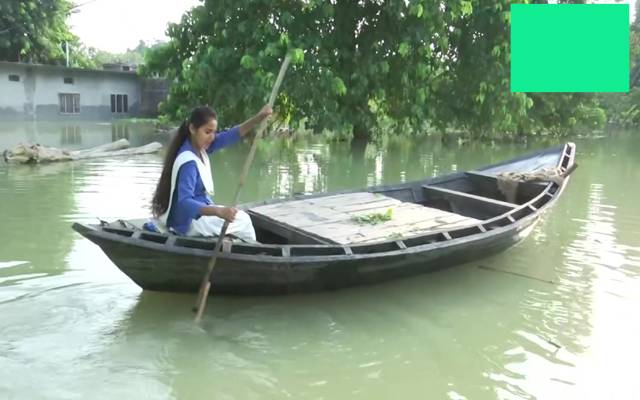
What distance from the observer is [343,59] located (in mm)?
11562

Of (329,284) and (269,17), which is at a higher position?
(269,17)

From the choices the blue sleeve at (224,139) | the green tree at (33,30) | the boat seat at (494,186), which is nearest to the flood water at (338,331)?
the boat seat at (494,186)

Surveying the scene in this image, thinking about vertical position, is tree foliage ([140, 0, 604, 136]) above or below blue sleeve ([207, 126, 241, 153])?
above

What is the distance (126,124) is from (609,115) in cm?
2287

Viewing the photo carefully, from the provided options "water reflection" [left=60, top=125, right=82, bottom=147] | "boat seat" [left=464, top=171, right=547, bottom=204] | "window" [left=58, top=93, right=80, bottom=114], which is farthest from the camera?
"window" [left=58, top=93, right=80, bottom=114]

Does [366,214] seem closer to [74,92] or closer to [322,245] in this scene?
[322,245]

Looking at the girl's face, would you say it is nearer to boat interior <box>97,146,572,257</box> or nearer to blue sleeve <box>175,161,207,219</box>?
blue sleeve <box>175,161,207,219</box>

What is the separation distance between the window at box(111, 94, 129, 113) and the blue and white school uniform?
24.4 meters

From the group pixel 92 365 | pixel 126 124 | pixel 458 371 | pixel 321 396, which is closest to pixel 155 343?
pixel 92 365

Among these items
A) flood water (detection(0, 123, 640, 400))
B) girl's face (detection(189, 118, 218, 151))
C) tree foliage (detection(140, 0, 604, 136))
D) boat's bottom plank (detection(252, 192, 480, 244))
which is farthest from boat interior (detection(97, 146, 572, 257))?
tree foliage (detection(140, 0, 604, 136))

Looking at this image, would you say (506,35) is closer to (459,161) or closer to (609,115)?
(459,161)

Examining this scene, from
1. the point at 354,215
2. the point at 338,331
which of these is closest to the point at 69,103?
the point at 354,215

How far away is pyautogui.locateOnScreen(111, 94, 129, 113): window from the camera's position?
26578 millimetres

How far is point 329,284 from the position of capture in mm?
4227
